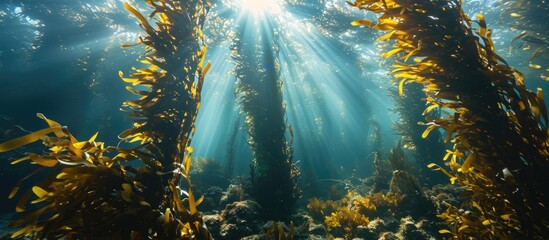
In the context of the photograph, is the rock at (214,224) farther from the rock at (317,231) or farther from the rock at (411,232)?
the rock at (411,232)

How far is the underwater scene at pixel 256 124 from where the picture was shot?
1930 millimetres

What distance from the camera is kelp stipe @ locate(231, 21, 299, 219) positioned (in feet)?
21.1

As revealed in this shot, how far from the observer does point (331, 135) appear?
1137 inches

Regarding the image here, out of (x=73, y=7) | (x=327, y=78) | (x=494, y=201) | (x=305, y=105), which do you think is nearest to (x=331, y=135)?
(x=327, y=78)

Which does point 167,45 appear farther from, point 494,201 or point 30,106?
point 30,106

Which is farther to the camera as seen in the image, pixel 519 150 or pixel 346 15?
pixel 346 15

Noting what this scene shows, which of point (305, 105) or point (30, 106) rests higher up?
point (30, 106)

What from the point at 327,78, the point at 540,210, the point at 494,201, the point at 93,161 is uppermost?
the point at 93,161

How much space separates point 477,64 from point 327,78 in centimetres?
2474

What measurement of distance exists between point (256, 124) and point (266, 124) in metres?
0.35

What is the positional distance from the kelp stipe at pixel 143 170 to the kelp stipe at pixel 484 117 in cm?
216

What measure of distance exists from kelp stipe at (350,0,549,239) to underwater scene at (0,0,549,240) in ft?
0.04

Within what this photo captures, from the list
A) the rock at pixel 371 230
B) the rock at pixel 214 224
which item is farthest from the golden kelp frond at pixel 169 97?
the rock at pixel 371 230

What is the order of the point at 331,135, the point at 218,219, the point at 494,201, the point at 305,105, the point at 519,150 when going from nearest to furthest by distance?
the point at 519,150 → the point at 494,201 → the point at 218,219 → the point at 331,135 → the point at 305,105
